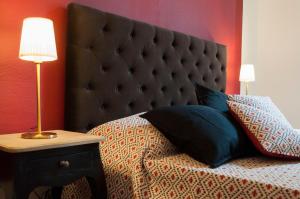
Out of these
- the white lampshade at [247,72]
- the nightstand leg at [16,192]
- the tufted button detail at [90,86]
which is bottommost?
the nightstand leg at [16,192]

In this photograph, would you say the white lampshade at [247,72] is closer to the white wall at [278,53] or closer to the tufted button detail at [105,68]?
the white wall at [278,53]

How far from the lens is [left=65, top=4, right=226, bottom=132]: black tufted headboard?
1926 millimetres

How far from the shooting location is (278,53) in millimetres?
4109

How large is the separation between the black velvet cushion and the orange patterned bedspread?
0.14ft

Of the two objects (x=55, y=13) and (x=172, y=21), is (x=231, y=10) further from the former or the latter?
(x=55, y=13)

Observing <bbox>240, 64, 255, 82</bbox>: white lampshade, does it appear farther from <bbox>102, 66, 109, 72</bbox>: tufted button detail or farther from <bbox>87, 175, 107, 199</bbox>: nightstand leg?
<bbox>87, 175, 107, 199</bbox>: nightstand leg

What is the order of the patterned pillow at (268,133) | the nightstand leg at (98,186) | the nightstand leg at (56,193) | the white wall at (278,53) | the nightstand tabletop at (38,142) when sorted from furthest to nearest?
the white wall at (278,53) < the nightstand leg at (56,193) < the patterned pillow at (268,133) < the nightstand leg at (98,186) < the nightstand tabletop at (38,142)

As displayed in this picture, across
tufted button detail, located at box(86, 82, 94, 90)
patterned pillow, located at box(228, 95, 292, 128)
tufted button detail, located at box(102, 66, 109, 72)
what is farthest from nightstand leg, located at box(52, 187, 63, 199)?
patterned pillow, located at box(228, 95, 292, 128)

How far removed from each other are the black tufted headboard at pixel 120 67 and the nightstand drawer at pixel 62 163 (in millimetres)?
413

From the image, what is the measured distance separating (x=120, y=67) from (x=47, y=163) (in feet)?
2.90

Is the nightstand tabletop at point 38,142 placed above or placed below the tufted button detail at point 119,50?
below

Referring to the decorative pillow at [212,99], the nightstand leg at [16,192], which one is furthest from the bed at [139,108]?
the nightstand leg at [16,192]

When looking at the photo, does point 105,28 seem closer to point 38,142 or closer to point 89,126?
point 89,126

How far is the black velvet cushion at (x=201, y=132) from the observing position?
1652 millimetres
